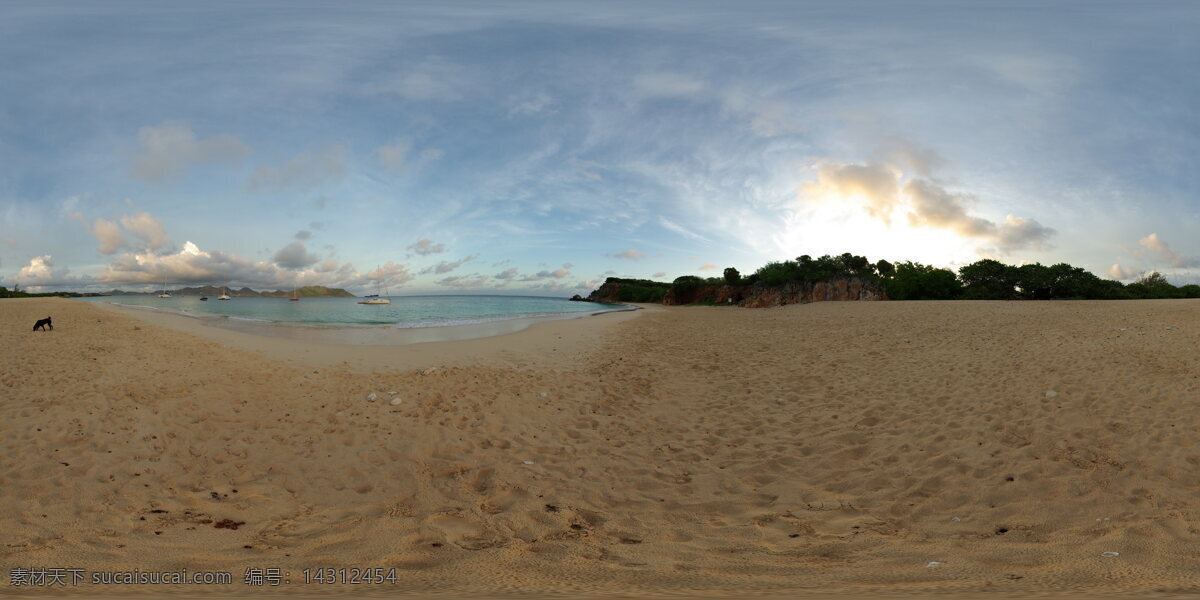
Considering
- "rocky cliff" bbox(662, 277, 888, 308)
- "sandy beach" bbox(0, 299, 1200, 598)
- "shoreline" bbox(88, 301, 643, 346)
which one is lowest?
"sandy beach" bbox(0, 299, 1200, 598)

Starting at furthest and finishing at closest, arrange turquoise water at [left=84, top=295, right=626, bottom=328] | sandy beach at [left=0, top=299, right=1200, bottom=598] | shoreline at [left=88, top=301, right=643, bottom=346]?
turquoise water at [left=84, top=295, right=626, bottom=328]
shoreline at [left=88, top=301, right=643, bottom=346]
sandy beach at [left=0, top=299, right=1200, bottom=598]

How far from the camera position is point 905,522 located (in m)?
4.71

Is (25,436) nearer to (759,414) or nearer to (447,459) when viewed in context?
(447,459)

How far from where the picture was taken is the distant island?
49.8m

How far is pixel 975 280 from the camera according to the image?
58.8 metres

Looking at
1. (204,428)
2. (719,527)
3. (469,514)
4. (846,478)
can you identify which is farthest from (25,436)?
(846,478)

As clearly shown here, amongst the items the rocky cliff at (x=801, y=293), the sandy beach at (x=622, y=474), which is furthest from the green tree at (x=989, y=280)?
the sandy beach at (x=622, y=474)

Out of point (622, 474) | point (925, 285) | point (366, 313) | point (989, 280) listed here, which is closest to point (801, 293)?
point (925, 285)

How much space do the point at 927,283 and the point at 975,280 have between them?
4.95 m

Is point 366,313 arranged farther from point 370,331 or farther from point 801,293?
Result: point 801,293

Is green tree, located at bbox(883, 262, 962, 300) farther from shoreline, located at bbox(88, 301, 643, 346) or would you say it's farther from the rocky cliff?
shoreline, located at bbox(88, 301, 643, 346)

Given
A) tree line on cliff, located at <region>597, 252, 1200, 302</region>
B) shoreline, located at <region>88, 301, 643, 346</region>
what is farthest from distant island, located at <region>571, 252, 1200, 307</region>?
shoreline, located at <region>88, 301, 643, 346</region>

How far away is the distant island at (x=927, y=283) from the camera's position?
49.8 meters

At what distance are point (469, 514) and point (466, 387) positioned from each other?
551 cm
